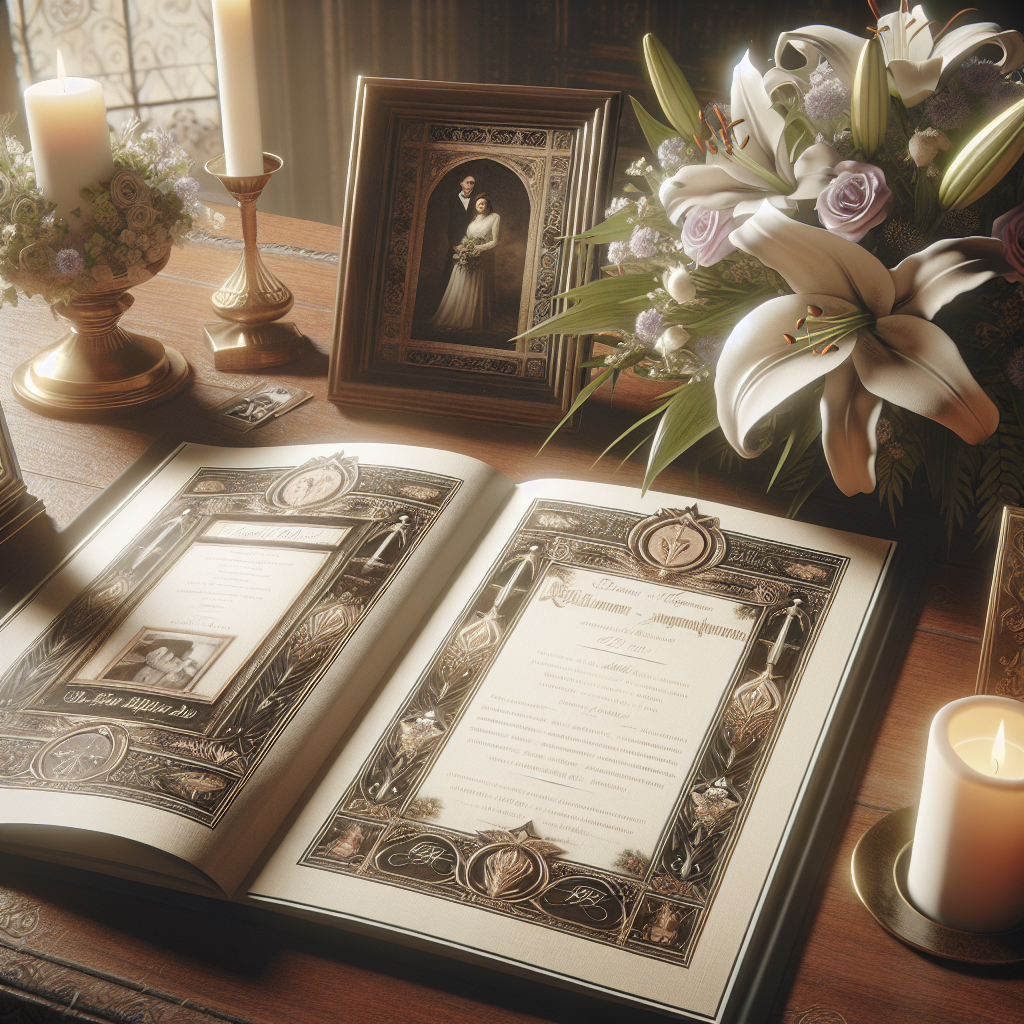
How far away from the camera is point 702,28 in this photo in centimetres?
261

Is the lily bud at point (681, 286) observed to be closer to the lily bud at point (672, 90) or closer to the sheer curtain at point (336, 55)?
the lily bud at point (672, 90)

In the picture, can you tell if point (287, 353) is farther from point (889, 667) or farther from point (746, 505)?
point (889, 667)

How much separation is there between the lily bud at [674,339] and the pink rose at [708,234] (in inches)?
2.2

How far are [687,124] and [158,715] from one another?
1.93 ft

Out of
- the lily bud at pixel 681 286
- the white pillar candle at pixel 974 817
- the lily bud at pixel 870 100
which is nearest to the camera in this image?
the white pillar candle at pixel 974 817

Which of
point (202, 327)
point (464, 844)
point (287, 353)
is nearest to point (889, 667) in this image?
point (464, 844)

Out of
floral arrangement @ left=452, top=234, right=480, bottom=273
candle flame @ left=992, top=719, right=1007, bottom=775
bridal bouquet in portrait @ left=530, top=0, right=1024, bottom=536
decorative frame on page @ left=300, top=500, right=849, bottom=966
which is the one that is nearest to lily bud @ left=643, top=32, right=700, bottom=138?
bridal bouquet in portrait @ left=530, top=0, right=1024, bottom=536

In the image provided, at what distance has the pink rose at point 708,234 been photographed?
Result: 744mm

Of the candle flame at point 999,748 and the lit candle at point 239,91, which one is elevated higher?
the lit candle at point 239,91

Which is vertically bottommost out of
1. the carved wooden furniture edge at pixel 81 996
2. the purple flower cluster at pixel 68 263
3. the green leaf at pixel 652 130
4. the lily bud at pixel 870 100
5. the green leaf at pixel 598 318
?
the carved wooden furniture edge at pixel 81 996

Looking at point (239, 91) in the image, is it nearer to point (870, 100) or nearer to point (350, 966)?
point (870, 100)

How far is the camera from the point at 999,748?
0.49m

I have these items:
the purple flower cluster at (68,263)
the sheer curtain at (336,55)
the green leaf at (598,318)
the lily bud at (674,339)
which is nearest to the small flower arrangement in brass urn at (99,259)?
the purple flower cluster at (68,263)

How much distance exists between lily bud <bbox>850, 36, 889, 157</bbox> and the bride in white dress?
1.10 feet
